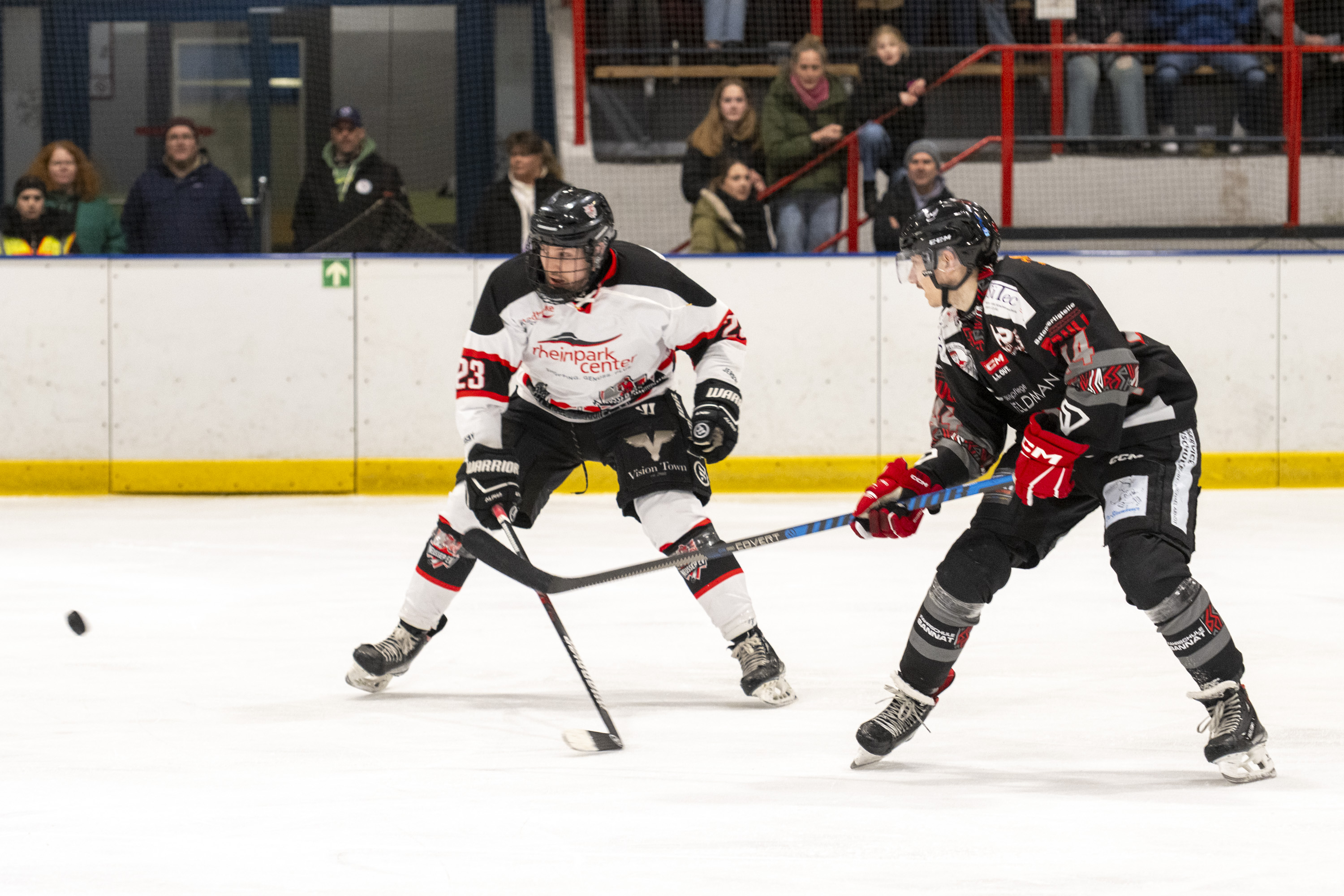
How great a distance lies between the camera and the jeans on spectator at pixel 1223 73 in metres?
8.46

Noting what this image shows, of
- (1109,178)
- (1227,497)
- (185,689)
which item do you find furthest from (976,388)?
Result: (1109,178)

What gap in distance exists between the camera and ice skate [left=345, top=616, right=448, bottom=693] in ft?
11.1

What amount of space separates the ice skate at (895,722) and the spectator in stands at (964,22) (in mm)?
6620

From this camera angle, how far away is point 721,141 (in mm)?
7523

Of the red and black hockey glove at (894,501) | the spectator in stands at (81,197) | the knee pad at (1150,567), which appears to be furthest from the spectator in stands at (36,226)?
the knee pad at (1150,567)

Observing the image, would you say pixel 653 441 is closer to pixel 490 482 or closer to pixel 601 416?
pixel 601 416

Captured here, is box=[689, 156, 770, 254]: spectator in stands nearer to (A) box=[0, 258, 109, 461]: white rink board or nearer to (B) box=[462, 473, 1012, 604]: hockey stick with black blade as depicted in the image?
(A) box=[0, 258, 109, 461]: white rink board

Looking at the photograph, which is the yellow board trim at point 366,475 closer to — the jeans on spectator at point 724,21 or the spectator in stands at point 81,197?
the spectator in stands at point 81,197

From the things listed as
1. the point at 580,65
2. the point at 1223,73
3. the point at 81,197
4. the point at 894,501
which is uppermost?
the point at 580,65

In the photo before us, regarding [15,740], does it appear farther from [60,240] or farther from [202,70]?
[202,70]

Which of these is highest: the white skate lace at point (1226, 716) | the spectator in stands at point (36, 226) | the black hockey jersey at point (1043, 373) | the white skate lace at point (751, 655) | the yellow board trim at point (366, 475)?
the spectator in stands at point (36, 226)

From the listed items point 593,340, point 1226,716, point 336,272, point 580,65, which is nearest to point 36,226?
point 336,272

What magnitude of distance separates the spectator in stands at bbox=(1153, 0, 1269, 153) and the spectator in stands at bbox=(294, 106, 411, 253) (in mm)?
4198

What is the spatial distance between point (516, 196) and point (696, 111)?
2.41 metres
